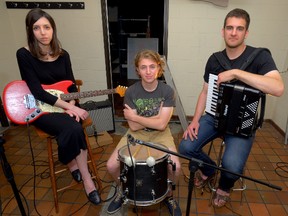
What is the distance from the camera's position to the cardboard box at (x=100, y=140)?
258 cm

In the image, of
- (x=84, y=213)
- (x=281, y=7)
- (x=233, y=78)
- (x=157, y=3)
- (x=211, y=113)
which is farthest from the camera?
(x=157, y=3)

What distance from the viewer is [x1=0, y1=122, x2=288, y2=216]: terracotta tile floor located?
5.74 ft

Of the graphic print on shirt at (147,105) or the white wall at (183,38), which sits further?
the white wall at (183,38)

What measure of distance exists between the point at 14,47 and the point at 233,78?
2.94m

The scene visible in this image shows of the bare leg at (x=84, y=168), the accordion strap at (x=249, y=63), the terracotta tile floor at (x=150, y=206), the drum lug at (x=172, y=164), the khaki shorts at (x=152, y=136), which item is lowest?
the terracotta tile floor at (x=150, y=206)

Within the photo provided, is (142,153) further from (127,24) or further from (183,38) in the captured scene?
(127,24)

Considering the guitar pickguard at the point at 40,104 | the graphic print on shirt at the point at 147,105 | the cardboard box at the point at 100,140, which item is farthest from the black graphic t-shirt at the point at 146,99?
the cardboard box at the point at 100,140

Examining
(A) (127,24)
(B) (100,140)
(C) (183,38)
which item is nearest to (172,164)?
(B) (100,140)

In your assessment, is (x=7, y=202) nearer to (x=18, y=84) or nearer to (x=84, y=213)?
(x=84, y=213)

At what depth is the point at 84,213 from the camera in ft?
5.68

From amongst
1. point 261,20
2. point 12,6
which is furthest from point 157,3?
point 12,6

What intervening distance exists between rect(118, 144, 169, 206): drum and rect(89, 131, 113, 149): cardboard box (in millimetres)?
1162

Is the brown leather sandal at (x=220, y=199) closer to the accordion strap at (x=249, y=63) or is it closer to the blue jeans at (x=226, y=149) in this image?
the blue jeans at (x=226, y=149)

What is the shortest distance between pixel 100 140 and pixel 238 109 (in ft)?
A: 5.32
